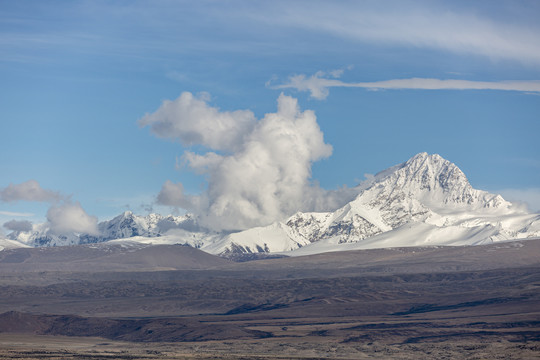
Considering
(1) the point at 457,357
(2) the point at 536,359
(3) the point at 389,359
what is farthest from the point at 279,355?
(2) the point at 536,359

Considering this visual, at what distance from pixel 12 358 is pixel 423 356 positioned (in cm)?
7981

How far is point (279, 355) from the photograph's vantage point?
655 feet

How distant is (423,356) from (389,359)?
27.8ft

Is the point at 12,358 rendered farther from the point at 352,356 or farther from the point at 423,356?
the point at 423,356

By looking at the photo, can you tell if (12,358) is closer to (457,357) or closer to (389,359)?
(389,359)

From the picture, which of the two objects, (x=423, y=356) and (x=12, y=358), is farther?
(x=423, y=356)

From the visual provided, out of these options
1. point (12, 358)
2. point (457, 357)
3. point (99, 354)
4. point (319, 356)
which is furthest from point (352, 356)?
point (12, 358)

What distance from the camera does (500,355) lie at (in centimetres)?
19650

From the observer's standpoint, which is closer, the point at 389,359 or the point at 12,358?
the point at 12,358

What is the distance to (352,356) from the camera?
200 meters

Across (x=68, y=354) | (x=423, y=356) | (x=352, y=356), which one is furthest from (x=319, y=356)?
(x=68, y=354)

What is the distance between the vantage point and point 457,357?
644 feet

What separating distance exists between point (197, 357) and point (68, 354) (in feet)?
86.3

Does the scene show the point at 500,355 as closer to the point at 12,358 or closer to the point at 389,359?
the point at 389,359
